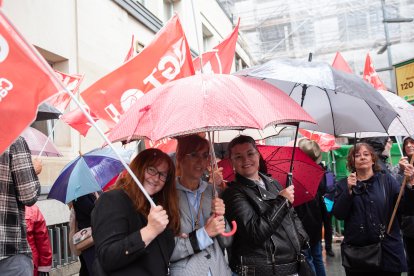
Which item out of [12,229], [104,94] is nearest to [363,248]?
[104,94]

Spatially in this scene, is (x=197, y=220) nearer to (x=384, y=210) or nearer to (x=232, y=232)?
(x=232, y=232)

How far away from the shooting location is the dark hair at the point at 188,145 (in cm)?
288

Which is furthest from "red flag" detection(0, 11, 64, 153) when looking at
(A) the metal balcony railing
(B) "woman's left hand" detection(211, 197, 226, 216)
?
(A) the metal balcony railing

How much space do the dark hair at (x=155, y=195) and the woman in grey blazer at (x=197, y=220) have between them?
10 centimetres

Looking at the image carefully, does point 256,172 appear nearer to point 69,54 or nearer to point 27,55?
point 27,55

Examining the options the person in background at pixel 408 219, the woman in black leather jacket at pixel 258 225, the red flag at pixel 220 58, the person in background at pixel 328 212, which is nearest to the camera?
the woman in black leather jacket at pixel 258 225

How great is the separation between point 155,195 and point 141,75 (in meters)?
1.43

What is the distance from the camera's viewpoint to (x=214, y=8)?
17703 millimetres

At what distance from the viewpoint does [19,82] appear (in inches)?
75.7

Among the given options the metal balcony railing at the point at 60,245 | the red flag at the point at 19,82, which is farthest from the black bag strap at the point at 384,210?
the metal balcony railing at the point at 60,245

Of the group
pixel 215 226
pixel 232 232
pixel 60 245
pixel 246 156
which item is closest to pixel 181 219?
pixel 215 226

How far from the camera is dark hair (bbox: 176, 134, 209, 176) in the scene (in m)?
2.88

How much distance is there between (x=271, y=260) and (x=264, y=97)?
1115 mm

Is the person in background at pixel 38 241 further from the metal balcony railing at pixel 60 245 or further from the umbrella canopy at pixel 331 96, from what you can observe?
the umbrella canopy at pixel 331 96
